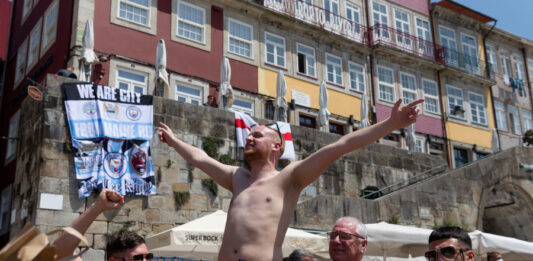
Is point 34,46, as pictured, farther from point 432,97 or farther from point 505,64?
point 505,64

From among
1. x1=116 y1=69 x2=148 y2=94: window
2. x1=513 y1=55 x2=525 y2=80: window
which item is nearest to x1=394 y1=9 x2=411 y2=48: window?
x1=513 y1=55 x2=525 y2=80: window

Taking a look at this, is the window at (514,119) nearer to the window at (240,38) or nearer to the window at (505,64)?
the window at (505,64)

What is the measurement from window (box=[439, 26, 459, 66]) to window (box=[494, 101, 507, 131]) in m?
3.84

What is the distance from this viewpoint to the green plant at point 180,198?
12.1 metres

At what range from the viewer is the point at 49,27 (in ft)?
57.9

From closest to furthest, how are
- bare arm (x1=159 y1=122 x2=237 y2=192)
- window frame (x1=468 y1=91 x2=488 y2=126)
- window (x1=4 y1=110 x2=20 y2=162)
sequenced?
bare arm (x1=159 y1=122 x2=237 y2=192), window (x1=4 y1=110 x2=20 y2=162), window frame (x1=468 y1=91 x2=488 y2=126)

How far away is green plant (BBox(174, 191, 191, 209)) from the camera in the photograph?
39.8 feet

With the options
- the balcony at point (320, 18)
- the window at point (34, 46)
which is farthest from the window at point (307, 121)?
the window at point (34, 46)

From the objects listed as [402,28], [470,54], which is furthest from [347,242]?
[470,54]

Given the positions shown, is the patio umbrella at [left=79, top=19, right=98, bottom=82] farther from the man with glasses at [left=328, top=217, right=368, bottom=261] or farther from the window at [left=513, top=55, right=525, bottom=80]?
the window at [left=513, top=55, right=525, bottom=80]

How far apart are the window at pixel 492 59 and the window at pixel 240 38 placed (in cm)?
1521

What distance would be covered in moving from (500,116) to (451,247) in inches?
1053

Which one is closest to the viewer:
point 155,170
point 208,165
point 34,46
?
point 208,165

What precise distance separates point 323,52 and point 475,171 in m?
7.82
